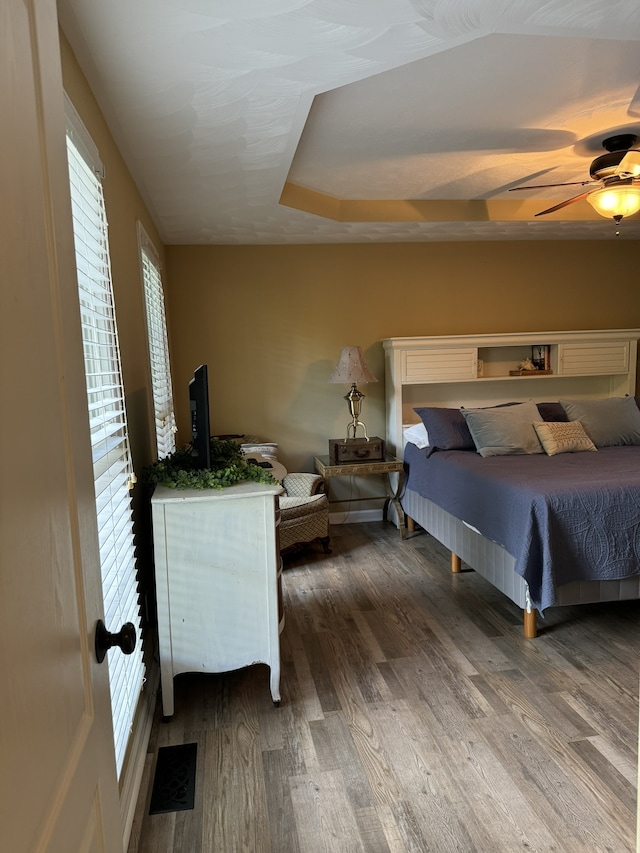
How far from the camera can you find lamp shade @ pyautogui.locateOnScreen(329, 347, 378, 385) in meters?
4.63

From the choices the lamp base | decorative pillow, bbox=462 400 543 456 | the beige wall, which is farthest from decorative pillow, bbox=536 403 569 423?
the lamp base

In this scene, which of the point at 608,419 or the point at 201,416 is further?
the point at 608,419

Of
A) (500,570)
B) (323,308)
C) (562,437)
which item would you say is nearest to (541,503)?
(500,570)

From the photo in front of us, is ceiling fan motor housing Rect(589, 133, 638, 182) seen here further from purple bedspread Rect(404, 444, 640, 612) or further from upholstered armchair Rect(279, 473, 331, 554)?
upholstered armchair Rect(279, 473, 331, 554)

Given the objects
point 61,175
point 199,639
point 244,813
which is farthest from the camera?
point 199,639

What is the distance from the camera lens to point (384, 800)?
191 centimetres

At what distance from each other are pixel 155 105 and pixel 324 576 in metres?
2.90

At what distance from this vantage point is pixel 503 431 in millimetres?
4258

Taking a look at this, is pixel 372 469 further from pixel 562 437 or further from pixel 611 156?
pixel 611 156

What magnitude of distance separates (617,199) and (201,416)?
8.51ft

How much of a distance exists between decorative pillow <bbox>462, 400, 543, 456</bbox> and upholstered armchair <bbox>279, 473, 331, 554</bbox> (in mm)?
1235

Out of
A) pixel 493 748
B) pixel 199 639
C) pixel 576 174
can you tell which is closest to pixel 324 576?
pixel 199 639

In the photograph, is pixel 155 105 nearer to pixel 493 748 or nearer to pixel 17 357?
pixel 17 357

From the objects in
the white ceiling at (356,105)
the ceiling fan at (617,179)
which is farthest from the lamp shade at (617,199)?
the white ceiling at (356,105)
